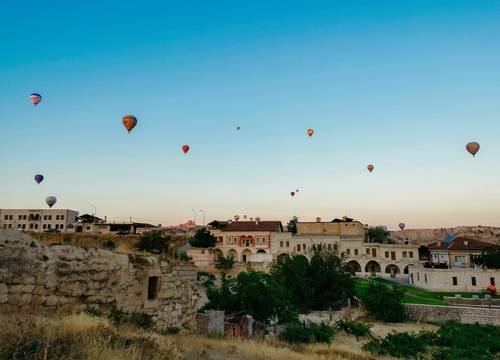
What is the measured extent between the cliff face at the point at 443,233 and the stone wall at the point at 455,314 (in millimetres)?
66004

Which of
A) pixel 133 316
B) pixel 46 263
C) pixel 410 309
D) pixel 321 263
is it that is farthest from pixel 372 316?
pixel 46 263

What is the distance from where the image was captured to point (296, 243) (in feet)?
186

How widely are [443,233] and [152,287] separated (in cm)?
11049

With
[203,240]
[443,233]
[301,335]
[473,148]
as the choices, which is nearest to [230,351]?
[301,335]

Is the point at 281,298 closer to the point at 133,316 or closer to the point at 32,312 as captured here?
the point at 133,316

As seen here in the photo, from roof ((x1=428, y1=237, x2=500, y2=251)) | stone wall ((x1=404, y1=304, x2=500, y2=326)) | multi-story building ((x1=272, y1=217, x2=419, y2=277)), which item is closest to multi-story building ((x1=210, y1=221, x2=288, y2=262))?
multi-story building ((x1=272, y1=217, x2=419, y2=277))

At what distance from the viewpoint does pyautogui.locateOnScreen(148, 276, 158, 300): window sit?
10.1 metres

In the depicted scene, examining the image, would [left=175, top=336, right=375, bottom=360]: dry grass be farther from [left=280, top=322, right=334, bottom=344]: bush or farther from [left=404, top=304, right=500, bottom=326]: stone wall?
[left=404, top=304, right=500, bottom=326]: stone wall

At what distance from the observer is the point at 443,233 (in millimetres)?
104438

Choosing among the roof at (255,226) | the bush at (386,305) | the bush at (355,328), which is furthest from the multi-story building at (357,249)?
the bush at (355,328)

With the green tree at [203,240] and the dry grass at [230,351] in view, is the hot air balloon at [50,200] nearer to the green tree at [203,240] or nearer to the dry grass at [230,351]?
the green tree at [203,240]

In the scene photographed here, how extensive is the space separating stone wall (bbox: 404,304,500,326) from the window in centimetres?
2431

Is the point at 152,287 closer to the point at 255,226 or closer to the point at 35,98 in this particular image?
the point at 35,98

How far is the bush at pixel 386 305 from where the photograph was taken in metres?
27.4
